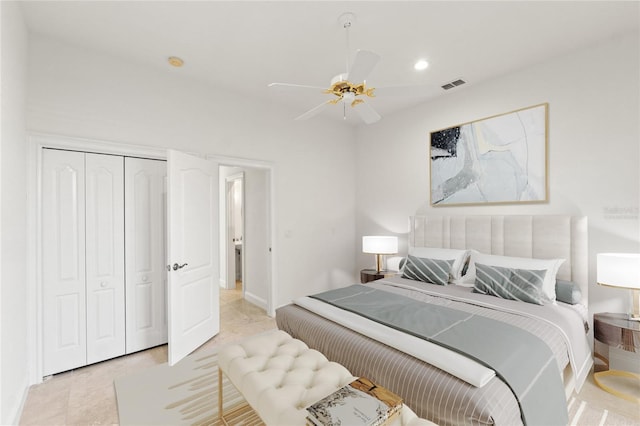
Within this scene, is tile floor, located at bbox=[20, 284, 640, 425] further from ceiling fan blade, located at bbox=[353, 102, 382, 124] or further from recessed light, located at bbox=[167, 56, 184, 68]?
recessed light, located at bbox=[167, 56, 184, 68]

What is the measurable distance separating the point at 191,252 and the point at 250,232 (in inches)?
68.4

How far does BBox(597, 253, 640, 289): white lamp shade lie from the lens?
6.97 feet

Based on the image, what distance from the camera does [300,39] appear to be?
2.53 meters

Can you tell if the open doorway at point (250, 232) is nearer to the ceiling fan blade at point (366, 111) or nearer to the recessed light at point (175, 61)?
the recessed light at point (175, 61)

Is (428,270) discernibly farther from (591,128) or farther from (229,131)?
(229,131)

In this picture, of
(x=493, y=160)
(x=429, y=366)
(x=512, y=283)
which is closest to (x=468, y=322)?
(x=429, y=366)

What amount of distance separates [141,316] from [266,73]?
2.76 metres

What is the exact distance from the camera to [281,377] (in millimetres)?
1604

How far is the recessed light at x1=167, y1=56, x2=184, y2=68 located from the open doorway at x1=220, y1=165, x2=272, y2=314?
1.24 m

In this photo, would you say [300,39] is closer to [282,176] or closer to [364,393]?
[282,176]

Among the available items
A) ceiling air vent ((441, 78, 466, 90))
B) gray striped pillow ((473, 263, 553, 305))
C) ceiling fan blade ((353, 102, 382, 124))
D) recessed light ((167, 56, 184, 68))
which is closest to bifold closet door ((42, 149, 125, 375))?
recessed light ((167, 56, 184, 68))

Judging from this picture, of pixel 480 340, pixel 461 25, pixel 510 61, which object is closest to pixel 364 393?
pixel 480 340

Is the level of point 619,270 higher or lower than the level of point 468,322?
higher

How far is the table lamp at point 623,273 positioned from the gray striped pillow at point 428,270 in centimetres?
116
